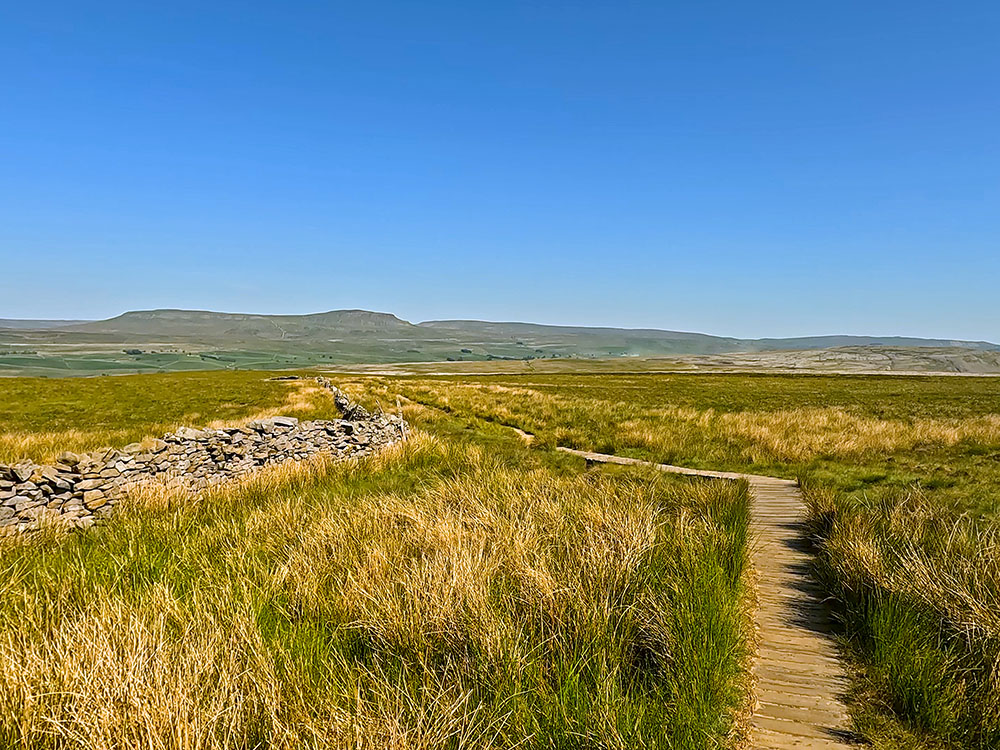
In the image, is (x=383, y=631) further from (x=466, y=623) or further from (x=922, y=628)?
(x=922, y=628)

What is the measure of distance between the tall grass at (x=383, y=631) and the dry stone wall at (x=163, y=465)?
247 cm

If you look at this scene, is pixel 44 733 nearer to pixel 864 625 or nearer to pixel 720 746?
pixel 720 746

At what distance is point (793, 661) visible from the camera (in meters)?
4.49

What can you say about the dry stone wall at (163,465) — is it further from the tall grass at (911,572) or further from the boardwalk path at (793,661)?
the tall grass at (911,572)

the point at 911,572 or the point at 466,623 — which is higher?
the point at 911,572

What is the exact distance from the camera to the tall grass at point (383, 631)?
2.98 m

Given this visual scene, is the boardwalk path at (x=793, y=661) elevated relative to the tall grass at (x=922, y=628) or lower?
lower

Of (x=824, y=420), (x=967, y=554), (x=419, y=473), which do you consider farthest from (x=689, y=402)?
(x=967, y=554)

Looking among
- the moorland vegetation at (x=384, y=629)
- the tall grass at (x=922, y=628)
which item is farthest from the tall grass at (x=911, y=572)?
the moorland vegetation at (x=384, y=629)

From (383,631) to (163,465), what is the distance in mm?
Result: 8862

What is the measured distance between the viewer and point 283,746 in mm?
2830

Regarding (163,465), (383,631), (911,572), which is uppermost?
(911,572)

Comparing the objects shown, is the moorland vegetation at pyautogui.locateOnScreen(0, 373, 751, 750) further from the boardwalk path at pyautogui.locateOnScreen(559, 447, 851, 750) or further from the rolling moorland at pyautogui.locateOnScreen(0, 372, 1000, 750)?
the boardwalk path at pyautogui.locateOnScreen(559, 447, 851, 750)

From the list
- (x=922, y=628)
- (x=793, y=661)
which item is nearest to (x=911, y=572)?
(x=922, y=628)
